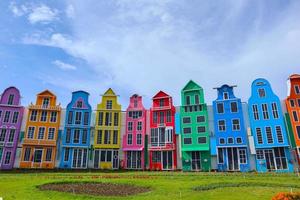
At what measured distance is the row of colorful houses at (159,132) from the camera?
1499 inches

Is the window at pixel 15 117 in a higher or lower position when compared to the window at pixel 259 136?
higher

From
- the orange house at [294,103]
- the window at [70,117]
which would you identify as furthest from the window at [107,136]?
the orange house at [294,103]

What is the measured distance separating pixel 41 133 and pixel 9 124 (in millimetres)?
5792

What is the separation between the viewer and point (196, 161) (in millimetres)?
40000

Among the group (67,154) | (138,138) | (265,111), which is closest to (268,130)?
(265,111)

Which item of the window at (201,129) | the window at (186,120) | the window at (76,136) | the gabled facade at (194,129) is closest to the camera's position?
the gabled facade at (194,129)

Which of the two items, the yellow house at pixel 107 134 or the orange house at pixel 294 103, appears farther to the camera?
the yellow house at pixel 107 134

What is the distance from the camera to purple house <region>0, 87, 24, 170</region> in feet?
133

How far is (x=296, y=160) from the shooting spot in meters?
36.4

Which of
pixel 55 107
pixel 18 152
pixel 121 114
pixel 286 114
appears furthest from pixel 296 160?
pixel 18 152

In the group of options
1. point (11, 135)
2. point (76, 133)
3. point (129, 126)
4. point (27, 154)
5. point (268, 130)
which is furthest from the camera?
point (129, 126)

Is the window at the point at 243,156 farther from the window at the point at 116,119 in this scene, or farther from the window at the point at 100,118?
the window at the point at 100,118

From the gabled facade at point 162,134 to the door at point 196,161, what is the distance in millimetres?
3092

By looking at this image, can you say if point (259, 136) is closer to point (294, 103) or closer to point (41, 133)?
point (294, 103)
